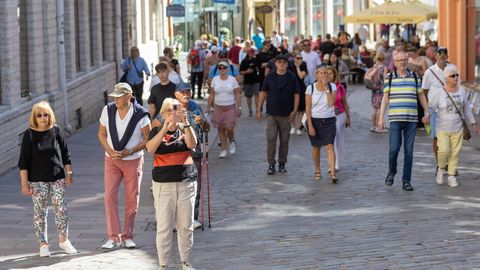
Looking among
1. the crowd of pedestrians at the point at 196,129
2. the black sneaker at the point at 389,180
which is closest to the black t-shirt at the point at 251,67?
the crowd of pedestrians at the point at 196,129

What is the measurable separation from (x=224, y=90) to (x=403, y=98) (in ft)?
15.6

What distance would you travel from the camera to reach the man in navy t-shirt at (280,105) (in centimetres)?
1819

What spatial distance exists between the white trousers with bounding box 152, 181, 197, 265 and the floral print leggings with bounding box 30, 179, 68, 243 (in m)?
1.49

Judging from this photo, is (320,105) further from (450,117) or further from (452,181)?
(452,181)

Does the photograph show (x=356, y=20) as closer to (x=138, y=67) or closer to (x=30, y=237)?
(x=138, y=67)

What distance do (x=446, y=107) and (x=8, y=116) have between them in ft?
20.9

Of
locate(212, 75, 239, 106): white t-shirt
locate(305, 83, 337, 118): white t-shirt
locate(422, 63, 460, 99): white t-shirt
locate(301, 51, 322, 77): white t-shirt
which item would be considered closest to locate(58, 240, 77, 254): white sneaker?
locate(305, 83, 337, 118): white t-shirt

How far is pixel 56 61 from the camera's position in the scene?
75.5 feet

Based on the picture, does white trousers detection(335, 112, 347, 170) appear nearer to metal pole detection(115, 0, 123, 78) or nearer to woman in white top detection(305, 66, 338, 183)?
woman in white top detection(305, 66, 338, 183)

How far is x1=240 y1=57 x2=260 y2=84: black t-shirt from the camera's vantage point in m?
27.9

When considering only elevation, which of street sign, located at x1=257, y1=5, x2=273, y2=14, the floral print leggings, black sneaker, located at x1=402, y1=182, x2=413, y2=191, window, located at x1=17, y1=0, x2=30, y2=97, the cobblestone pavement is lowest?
the cobblestone pavement

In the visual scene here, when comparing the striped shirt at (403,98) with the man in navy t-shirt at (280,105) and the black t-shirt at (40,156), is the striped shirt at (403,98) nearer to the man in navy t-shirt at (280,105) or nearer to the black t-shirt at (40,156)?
the man in navy t-shirt at (280,105)

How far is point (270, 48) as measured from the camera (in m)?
29.5

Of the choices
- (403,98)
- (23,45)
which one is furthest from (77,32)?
(403,98)
